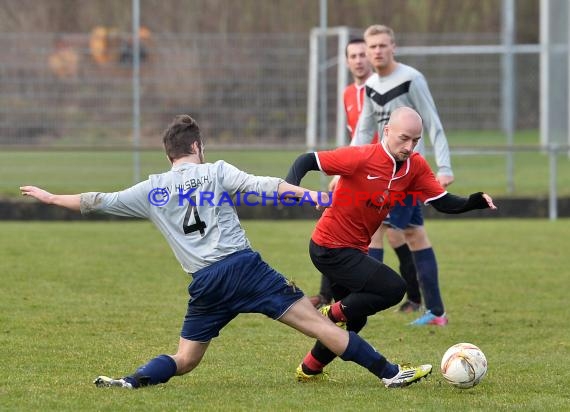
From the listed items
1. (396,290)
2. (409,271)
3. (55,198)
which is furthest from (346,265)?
(409,271)

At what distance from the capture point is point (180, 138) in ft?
19.4

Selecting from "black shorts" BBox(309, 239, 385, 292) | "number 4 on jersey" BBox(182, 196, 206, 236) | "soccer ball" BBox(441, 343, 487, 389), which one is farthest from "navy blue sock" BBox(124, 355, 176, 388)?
"soccer ball" BBox(441, 343, 487, 389)

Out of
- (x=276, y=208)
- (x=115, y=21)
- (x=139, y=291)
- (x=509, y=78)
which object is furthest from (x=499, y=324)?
(x=115, y=21)

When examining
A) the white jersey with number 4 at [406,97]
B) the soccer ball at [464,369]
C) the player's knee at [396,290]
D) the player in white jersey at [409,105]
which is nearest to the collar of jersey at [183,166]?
the player's knee at [396,290]

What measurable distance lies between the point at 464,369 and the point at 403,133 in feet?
4.30

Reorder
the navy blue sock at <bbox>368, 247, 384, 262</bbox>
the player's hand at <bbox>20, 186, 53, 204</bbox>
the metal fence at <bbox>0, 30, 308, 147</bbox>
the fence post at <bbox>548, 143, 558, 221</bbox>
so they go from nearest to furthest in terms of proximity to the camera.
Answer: the player's hand at <bbox>20, 186, 53, 204</bbox>, the navy blue sock at <bbox>368, 247, 384, 262</bbox>, the fence post at <bbox>548, 143, 558, 221</bbox>, the metal fence at <bbox>0, 30, 308, 147</bbox>

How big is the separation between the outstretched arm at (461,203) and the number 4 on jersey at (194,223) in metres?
1.53

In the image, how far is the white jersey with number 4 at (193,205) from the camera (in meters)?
5.81

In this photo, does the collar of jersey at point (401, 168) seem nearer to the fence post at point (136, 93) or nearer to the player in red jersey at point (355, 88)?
the player in red jersey at point (355, 88)

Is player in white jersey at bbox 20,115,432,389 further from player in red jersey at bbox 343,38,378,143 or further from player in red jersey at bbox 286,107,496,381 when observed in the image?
player in red jersey at bbox 343,38,378,143

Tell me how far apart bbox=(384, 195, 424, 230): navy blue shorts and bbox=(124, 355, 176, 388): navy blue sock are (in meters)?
2.95

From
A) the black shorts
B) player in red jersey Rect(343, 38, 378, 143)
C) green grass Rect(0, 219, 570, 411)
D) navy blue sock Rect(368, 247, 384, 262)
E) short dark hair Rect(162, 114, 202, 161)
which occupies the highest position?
player in red jersey Rect(343, 38, 378, 143)

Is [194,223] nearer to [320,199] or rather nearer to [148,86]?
[320,199]

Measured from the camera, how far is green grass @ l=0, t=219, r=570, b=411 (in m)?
5.79
